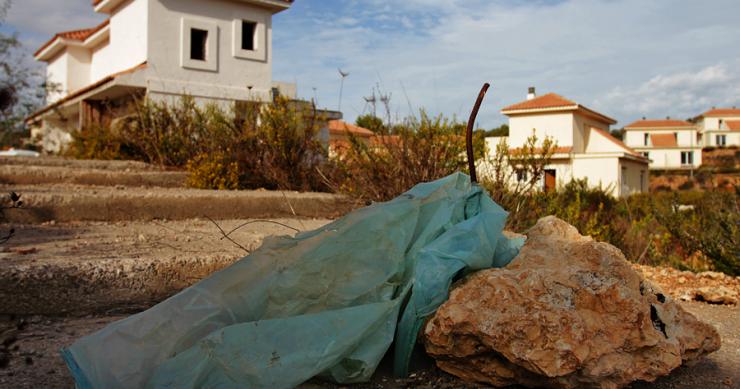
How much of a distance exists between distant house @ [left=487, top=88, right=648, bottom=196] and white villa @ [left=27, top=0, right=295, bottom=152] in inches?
579

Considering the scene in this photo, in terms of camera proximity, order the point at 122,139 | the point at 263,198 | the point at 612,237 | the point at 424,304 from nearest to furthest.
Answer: the point at 424,304 < the point at 263,198 < the point at 612,237 < the point at 122,139

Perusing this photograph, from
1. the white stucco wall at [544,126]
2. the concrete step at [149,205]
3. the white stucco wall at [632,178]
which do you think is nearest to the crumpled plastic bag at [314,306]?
the concrete step at [149,205]

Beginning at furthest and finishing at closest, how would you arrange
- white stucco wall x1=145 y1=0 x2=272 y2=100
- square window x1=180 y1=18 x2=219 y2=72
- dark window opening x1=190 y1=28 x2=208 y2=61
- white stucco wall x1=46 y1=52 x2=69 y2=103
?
1. white stucco wall x1=46 y1=52 x2=69 y2=103
2. dark window opening x1=190 y1=28 x2=208 y2=61
3. square window x1=180 y1=18 x2=219 y2=72
4. white stucco wall x1=145 y1=0 x2=272 y2=100

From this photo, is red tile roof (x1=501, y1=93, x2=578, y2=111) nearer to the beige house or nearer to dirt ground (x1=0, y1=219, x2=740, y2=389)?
dirt ground (x1=0, y1=219, x2=740, y2=389)

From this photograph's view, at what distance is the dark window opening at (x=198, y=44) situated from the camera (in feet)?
49.8

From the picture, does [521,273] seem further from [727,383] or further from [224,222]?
[224,222]

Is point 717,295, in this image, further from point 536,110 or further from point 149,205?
point 536,110

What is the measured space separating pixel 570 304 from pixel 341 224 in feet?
3.31

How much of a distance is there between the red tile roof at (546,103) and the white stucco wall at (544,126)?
502 millimetres

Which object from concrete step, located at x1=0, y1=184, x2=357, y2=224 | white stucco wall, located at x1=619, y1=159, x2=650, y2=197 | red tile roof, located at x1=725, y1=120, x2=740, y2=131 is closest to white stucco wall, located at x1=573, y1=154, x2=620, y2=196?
white stucco wall, located at x1=619, y1=159, x2=650, y2=197

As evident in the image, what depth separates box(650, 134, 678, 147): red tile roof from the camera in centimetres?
5319

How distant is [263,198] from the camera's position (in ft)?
18.5

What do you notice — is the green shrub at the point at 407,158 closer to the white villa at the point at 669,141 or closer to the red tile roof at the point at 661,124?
the white villa at the point at 669,141

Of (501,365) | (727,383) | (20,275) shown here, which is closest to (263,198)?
(20,275)
